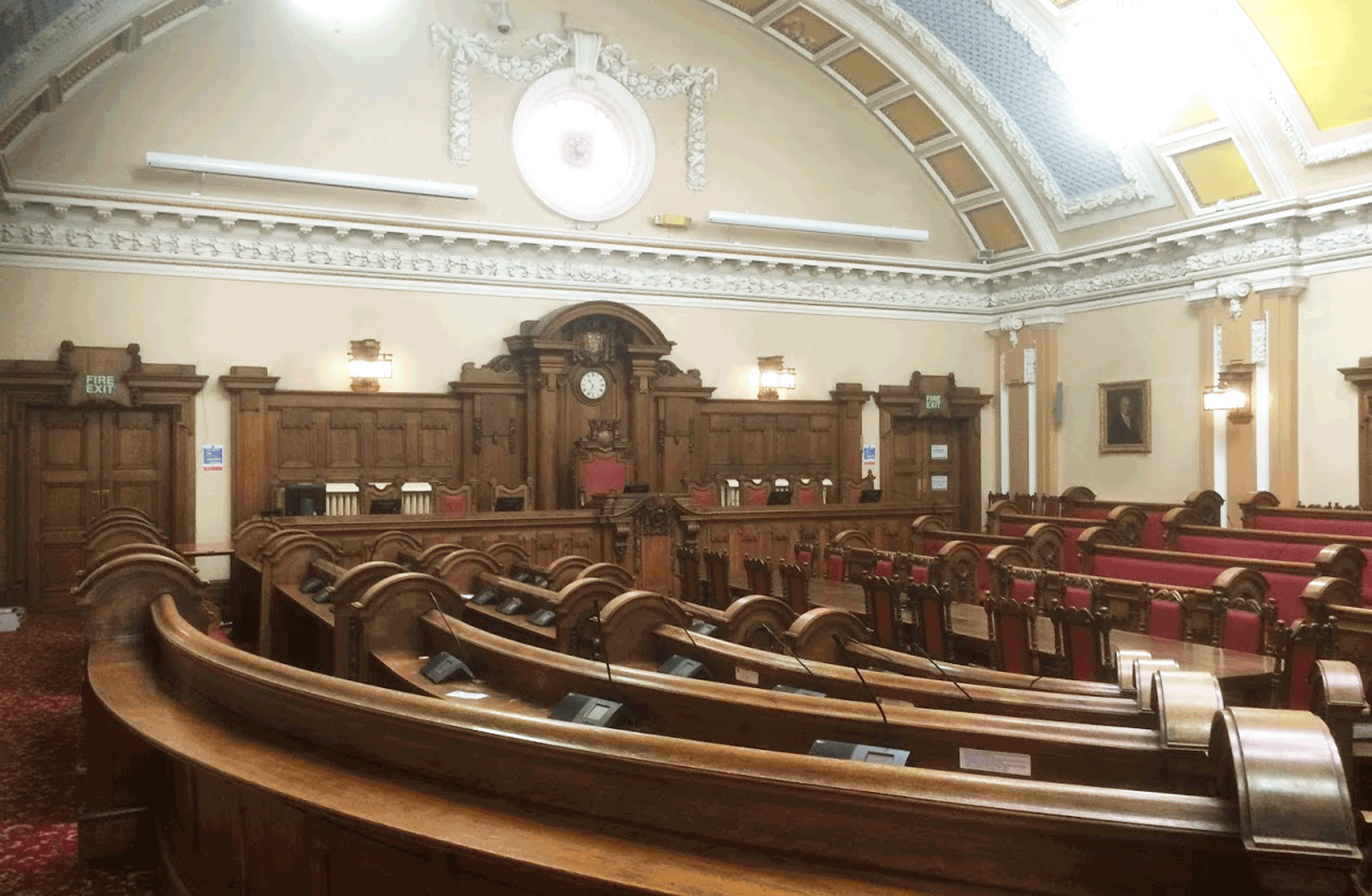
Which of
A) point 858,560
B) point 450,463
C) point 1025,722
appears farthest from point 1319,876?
point 450,463

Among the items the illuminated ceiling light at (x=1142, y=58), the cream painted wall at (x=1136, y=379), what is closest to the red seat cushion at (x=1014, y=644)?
the illuminated ceiling light at (x=1142, y=58)

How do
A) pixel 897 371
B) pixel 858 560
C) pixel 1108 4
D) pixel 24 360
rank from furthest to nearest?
1. pixel 897 371
2. pixel 1108 4
3. pixel 24 360
4. pixel 858 560

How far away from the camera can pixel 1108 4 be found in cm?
1220

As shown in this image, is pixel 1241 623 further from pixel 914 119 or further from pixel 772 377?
pixel 914 119

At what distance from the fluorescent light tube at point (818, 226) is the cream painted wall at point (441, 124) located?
0.19m

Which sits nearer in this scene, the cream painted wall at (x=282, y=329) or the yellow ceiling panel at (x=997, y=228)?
the cream painted wall at (x=282, y=329)

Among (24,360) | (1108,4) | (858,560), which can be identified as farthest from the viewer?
(1108,4)

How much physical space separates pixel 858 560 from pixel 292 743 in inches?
271

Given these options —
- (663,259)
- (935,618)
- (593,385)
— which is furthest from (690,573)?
(663,259)

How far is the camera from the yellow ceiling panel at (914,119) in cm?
1543

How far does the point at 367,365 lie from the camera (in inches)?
500

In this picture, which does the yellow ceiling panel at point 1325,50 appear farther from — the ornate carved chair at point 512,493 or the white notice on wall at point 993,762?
the white notice on wall at point 993,762

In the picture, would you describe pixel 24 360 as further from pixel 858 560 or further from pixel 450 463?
pixel 858 560

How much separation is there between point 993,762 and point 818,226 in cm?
1361
